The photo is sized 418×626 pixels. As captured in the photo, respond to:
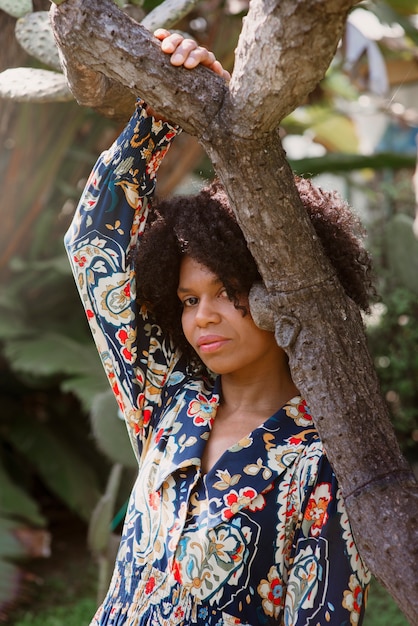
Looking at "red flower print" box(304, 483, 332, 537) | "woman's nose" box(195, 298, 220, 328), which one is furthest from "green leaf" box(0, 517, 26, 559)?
"red flower print" box(304, 483, 332, 537)

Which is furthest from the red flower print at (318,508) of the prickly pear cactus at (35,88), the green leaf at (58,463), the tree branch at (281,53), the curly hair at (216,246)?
the green leaf at (58,463)

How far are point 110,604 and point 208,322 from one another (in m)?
0.64

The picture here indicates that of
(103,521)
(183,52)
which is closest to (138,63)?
(183,52)

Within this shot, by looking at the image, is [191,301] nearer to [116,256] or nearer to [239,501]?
[116,256]

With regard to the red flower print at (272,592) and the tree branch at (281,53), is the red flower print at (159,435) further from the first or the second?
the tree branch at (281,53)

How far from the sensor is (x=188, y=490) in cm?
172

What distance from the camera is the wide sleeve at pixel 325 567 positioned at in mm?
1504

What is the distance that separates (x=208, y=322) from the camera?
1.76 m

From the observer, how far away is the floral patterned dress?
1.55 meters

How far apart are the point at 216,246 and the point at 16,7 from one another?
1.63 meters

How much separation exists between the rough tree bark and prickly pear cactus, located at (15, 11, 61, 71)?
Answer: 1.38 meters

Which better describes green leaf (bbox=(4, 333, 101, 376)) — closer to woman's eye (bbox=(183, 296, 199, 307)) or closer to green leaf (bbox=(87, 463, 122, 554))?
green leaf (bbox=(87, 463, 122, 554))

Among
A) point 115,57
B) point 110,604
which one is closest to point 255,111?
point 115,57

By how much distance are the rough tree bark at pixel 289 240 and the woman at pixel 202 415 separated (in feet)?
0.28
